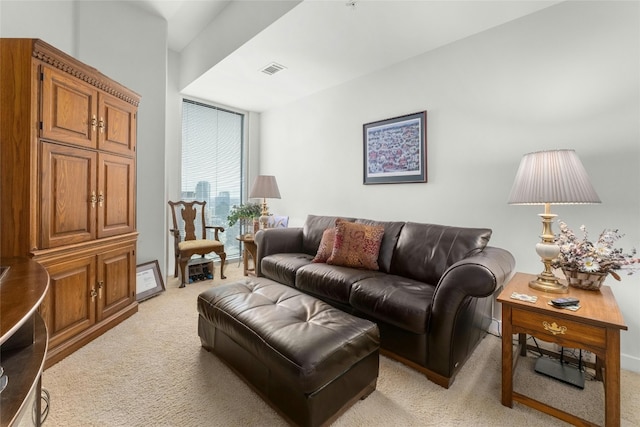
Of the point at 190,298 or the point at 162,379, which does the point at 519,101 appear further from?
the point at 190,298

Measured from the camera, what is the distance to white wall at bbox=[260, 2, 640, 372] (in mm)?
1851

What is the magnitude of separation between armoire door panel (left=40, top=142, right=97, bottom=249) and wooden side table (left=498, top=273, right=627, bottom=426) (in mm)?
2698

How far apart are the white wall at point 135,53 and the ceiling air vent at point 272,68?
1.10 m

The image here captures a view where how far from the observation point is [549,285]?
1619 millimetres

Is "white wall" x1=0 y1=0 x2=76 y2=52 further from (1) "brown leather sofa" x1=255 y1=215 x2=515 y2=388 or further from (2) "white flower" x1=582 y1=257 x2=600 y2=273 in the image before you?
(2) "white flower" x1=582 y1=257 x2=600 y2=273

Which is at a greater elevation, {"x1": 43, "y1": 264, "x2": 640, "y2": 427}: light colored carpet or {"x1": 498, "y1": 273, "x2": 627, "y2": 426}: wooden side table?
{"x1": 498, "y1": 273, "x2": 627, "y2": 426}: wooden side table

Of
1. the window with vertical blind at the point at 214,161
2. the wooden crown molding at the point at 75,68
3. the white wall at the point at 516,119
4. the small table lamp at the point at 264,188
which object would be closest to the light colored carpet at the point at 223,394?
the white wall at the point at 516,119

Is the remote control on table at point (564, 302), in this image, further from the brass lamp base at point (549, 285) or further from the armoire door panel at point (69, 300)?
the armoire door panel at point (69, 300)

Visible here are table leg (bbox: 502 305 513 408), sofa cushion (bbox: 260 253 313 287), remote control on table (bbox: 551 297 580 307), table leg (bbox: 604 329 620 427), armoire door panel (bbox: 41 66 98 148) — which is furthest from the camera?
sofa cushion (bbox: 260 253 313 287)

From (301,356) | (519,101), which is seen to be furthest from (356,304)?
(519,101)

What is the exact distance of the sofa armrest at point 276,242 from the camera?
10.1ft

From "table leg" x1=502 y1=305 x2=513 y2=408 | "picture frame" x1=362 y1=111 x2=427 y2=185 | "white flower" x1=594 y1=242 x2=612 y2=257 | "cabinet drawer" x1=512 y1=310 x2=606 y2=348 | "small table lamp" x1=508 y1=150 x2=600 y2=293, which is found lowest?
"table leg" x1=502 y1=305 x2=513 y2=408

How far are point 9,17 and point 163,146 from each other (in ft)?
4.56

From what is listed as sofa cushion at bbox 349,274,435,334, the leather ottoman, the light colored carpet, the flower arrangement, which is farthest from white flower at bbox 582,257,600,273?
the leather ottoman
